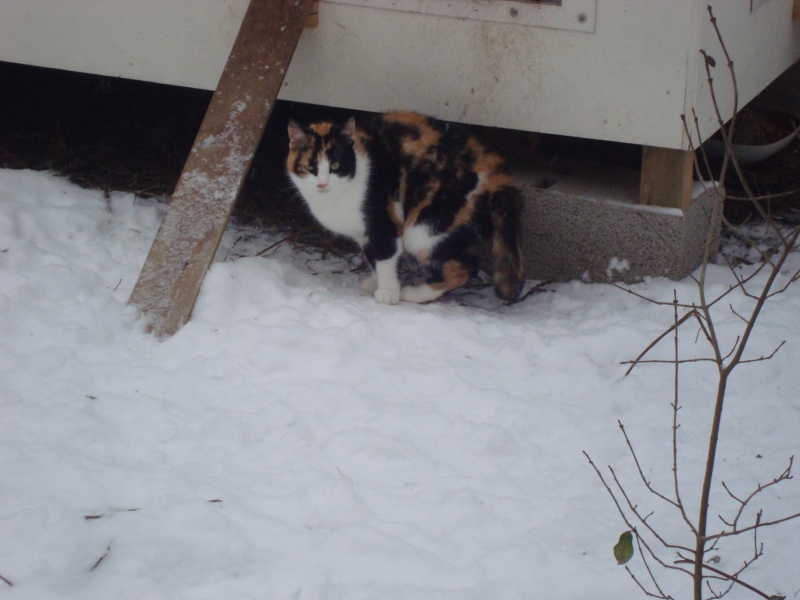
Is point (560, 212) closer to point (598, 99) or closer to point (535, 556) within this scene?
point (598, 99)

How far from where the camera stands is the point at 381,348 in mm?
3096

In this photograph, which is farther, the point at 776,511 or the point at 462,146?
the point at 462,146

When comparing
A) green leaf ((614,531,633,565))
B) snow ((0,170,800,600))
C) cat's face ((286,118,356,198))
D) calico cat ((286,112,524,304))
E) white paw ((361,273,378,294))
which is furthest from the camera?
white paw ((361,273,378,294))

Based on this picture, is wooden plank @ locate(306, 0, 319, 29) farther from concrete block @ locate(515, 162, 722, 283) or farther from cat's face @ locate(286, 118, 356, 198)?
concrete block @ locate(515, 162, 722, 283)

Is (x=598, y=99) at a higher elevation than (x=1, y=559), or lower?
higher

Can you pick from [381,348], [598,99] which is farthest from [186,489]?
[598,99]

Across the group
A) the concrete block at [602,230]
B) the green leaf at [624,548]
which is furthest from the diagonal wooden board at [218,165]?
the green leaf at [624,548]

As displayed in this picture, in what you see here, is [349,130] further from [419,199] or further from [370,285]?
[370,285]

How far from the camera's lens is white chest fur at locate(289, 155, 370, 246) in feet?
11.1

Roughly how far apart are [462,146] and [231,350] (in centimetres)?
129

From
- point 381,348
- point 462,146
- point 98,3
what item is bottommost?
point 381,348

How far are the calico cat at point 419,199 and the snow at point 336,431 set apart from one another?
0.75 ft

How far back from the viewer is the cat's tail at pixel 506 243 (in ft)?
11.3

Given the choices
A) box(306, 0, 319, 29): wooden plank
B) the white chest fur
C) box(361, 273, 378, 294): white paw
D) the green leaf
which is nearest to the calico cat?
the white chest fur
